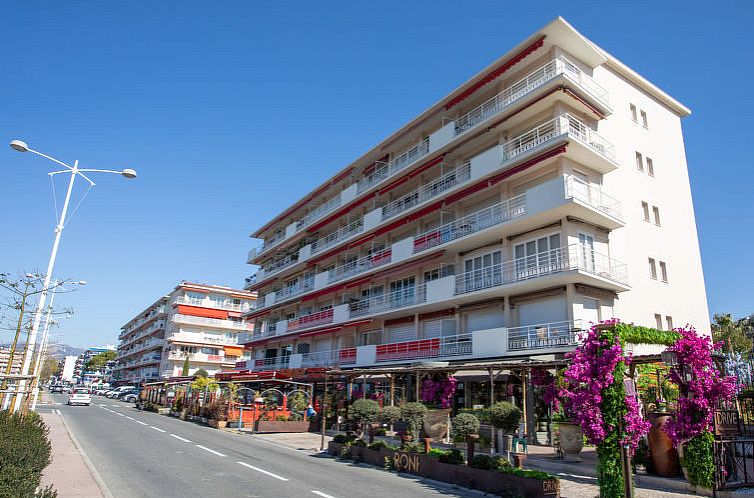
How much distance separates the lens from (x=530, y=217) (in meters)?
22.1

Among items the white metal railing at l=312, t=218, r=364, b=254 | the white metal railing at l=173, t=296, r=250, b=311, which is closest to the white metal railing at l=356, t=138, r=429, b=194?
A: the white metal railing at l=312, t=218, r=364, b=254

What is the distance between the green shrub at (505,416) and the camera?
14203 millimetres

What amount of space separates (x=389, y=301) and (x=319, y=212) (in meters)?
14.3

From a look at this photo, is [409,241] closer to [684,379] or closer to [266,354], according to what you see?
[684,379]

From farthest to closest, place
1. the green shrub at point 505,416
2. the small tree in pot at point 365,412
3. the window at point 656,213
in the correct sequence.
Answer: the window at point 656,213, the small tree in pot at point 365,412, the green shrub at point 505,416

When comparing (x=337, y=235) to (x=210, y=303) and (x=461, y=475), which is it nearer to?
(x=461, y=475)

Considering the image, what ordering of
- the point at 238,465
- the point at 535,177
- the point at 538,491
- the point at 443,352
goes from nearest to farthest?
the point at 538,491 → the point at 238,465 → the point at 535,177 → the point at 443,352

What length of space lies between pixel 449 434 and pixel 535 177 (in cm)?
1269

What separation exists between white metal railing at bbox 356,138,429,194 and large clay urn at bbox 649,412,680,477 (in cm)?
2080

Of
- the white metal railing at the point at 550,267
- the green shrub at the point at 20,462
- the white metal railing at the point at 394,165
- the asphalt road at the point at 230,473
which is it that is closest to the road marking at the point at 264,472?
the asphalt road at the point at 230,473

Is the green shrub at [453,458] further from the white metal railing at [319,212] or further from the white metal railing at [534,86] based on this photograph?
the white metal railing at [319,212]

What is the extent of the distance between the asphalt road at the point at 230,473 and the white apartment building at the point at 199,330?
5210 centimetres

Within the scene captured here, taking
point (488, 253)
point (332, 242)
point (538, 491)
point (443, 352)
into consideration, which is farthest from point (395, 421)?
point (332, 242)

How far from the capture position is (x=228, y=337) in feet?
248
